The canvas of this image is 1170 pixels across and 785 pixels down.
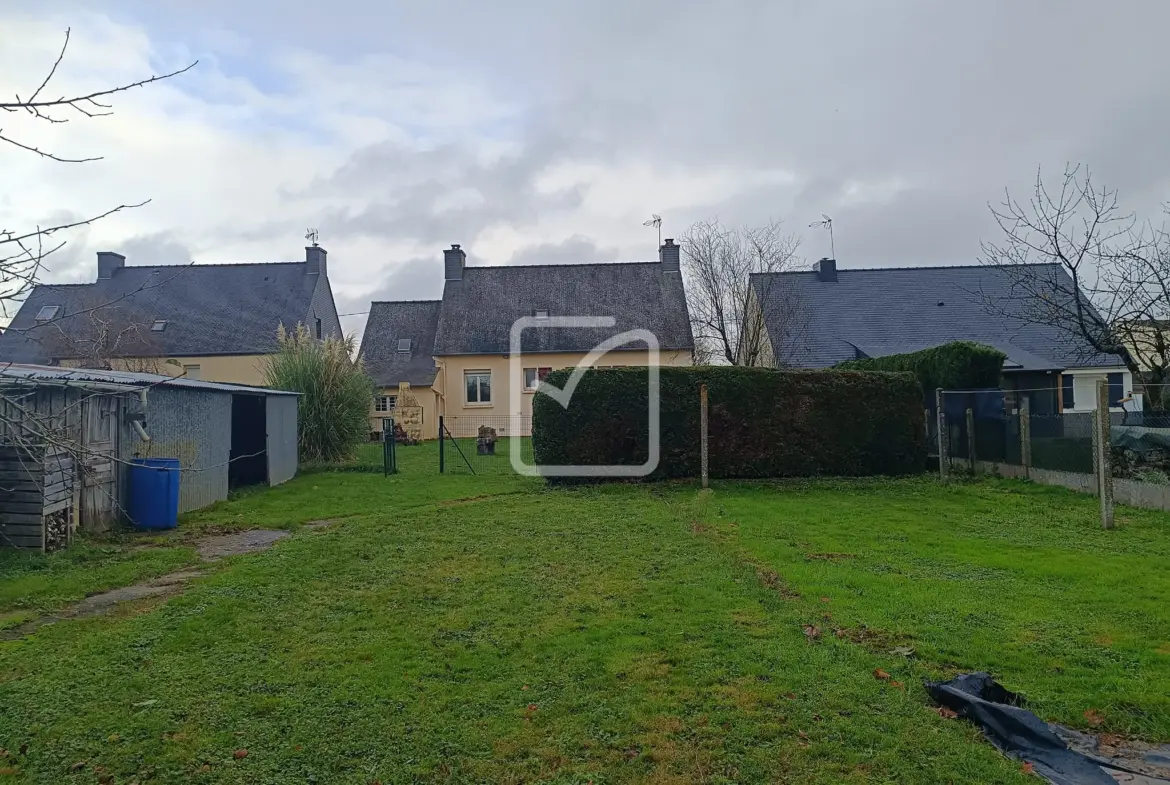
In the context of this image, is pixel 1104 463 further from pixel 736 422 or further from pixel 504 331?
pixel 504 331

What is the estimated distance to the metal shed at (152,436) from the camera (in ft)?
24.0

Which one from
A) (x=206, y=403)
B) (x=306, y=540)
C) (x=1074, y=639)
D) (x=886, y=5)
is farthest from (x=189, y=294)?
(x=1074, y=639)

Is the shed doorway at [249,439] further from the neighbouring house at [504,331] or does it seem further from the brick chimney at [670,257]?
the brick chimney at [670,257]

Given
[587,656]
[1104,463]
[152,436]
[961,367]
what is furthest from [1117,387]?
[152,436]

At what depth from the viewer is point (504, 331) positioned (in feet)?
92.4

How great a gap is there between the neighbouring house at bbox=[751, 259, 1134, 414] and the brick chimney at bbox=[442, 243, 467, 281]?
12114mm

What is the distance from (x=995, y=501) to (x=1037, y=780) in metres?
8.72

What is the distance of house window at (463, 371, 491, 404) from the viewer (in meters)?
27.9

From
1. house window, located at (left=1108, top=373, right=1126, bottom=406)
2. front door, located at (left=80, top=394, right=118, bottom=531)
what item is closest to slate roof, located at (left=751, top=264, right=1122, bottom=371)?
house window, located at (left=1108, top=373, right=1126, bottom=406)

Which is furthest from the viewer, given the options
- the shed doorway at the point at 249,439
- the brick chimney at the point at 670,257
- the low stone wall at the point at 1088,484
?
the brick chimney at the point at 670,257

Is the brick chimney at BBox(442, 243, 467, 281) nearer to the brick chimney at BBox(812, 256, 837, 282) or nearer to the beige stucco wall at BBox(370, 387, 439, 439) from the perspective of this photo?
the beige stucco wall at BBox(370, 387, 439, 439)

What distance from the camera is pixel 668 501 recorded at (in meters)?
11.1

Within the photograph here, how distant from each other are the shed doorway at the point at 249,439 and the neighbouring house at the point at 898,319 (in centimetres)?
1515

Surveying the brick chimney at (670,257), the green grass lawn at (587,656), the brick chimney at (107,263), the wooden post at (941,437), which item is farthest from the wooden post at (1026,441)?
the brick chimney at (107,263)
